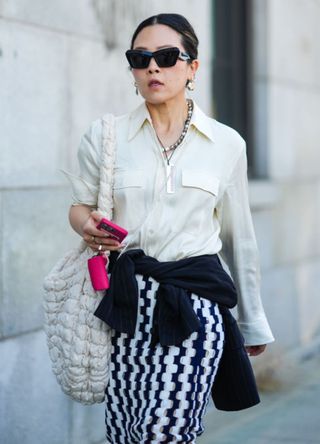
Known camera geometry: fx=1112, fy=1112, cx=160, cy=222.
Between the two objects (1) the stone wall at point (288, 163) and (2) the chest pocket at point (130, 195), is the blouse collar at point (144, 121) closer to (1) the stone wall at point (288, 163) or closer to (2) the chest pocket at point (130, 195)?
(2) the chest pocket at point (130, 195)

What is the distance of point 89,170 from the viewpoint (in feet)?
12.8

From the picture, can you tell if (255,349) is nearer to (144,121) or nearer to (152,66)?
(144,121)

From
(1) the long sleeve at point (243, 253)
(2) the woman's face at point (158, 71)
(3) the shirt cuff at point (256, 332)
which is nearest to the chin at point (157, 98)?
(2) the woman's face at point (158, 71)

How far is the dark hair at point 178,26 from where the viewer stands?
380 centimetres

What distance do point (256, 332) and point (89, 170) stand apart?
0.87 meters

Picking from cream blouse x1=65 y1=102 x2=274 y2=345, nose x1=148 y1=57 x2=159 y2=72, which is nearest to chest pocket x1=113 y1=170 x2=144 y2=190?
cream blouse x1=65 y1=102 x2=274 y2=345

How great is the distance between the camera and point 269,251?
340 inches

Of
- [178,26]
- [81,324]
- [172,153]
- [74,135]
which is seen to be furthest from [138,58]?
[74,135]

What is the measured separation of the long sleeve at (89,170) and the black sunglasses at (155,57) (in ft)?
0.86

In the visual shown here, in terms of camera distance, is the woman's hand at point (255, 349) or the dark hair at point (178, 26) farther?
the woman's hand at point (255, 349)

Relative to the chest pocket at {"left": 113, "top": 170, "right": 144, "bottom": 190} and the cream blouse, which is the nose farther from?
the chest pocket at {"left": 113, "top": 170, "right": 144, "bottom": 190}

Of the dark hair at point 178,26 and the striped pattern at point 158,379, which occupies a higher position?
the dark hair at point 178,26

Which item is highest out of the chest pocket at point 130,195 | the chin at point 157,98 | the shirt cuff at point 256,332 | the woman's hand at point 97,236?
the chin at point 157,98

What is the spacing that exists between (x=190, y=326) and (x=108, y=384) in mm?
373
